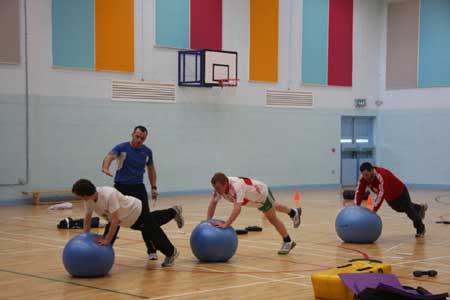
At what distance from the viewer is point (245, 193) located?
32.2ft

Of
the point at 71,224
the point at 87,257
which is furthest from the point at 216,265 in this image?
the point at 71,224

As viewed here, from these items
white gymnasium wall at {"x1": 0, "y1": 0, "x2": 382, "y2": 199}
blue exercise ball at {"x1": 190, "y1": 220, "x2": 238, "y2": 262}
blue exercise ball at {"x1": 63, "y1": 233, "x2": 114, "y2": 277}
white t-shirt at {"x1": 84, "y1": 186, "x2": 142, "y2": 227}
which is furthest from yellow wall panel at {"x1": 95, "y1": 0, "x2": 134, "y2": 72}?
blue exercise ball at {"x1": 63, "y1": 233, "x2": 114, "y2": 277}

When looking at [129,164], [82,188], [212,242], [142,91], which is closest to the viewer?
[82,188]

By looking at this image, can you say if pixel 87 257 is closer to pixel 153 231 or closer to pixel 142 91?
pixel 153 231

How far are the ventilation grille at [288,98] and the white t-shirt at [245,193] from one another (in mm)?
14759

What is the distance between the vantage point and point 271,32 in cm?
2461

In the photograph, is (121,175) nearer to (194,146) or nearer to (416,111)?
(194,146)

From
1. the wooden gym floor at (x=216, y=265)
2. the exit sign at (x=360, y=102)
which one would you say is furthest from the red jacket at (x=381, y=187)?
the exit sign at (x=360, y=102)

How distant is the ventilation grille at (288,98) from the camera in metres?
24.7

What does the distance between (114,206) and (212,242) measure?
1640 millimetres

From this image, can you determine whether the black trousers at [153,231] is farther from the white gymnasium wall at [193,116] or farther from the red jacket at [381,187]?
the white gymnasium wall at [193,116]

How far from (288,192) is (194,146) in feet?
11.9

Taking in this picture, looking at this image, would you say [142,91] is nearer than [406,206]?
No

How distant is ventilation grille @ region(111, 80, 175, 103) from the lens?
20.8 meters
